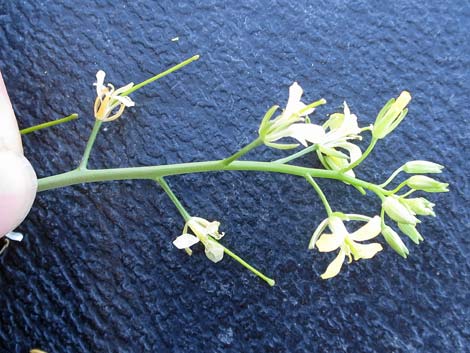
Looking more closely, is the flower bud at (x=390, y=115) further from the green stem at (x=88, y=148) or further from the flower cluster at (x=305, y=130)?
the green stem at (x=88, y=148)

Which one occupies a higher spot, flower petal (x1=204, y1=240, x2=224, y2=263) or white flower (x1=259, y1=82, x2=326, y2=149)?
white flower (x1=259, y1=82, x2=326, y2=149)

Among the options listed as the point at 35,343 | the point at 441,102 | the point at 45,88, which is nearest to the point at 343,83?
the point at 441,102

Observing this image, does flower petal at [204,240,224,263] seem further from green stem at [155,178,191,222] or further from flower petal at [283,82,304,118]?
flower petal at [283,82,304,118]

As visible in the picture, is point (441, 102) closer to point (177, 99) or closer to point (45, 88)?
point (177, 99)

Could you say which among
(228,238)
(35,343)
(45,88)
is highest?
(45,88)

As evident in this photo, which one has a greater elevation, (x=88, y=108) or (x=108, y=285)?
(x=88, y=108)

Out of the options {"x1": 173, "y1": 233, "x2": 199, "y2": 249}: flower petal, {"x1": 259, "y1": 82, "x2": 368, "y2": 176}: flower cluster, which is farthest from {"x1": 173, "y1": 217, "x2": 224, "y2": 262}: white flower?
{"x1": 259, "y1": 82, "x2": 368, "y2": 176}: flower cluster
